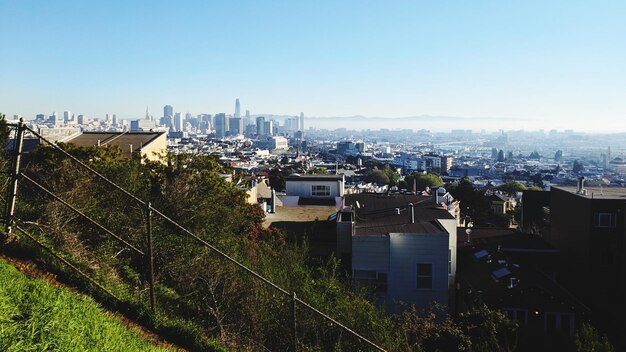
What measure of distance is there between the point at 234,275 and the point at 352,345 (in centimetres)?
165

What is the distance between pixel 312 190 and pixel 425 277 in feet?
41.0

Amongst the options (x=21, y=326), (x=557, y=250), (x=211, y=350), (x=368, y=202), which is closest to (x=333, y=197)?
(x=368, y=202)

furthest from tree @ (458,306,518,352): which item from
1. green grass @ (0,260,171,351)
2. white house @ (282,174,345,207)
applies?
white house @ (282,174,345,207)

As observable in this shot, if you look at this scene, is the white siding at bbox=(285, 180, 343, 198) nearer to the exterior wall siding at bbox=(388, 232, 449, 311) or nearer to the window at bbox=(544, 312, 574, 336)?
the exterior wall siding at bbox=(388, 232, 449, 311)

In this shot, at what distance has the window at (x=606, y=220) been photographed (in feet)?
53.0

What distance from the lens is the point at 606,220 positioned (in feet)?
53.3

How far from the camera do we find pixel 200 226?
877cm

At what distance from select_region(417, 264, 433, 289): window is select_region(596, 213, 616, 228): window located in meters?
7.52

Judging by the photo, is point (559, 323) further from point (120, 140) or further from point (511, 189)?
point (511, 189)

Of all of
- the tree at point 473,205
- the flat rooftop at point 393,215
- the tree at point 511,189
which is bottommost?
the tree at point 511,189

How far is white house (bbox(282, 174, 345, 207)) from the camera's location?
23.9 meters

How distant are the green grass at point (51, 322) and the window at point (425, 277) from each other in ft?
29.9

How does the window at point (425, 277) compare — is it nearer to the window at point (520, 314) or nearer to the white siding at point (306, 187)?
the window at point (520, 314)

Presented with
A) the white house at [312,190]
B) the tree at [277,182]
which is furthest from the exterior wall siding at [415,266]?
the tree at [277,182]
